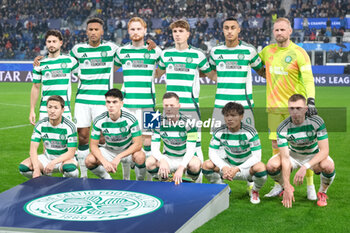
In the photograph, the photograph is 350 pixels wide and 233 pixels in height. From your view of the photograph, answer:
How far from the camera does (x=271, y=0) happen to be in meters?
29.9

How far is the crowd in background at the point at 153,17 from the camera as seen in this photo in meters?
27.5

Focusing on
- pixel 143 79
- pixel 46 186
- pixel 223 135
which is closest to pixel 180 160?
pixel 223 135

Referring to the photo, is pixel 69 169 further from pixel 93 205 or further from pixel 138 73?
pixel 138 73

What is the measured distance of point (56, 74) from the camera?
256 inches

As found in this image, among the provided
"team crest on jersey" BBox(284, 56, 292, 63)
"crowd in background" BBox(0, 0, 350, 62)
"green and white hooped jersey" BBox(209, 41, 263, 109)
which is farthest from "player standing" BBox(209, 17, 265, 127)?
"crowd in background" BBox(0, 0, 350, 62)

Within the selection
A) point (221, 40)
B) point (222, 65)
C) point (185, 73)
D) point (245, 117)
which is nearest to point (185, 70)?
point (185, 73)

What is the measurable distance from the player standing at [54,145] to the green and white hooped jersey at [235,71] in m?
1.79

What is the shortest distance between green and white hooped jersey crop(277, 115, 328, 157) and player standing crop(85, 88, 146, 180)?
159 centimetres

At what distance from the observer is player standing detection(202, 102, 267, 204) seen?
5340mm

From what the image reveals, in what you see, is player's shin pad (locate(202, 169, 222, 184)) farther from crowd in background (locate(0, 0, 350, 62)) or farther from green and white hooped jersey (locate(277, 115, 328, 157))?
crowd in background (locate(0, 0, 350, 62))

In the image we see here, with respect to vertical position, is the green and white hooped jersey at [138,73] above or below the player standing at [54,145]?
above

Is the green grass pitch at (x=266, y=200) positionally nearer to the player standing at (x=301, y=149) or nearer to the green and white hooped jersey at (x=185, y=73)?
the player standing at (x=301, y=149)

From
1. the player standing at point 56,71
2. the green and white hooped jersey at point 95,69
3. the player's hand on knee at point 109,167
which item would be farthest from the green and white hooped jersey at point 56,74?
the player's hand on knee at point 109,167

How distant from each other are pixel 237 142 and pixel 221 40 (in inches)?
898
